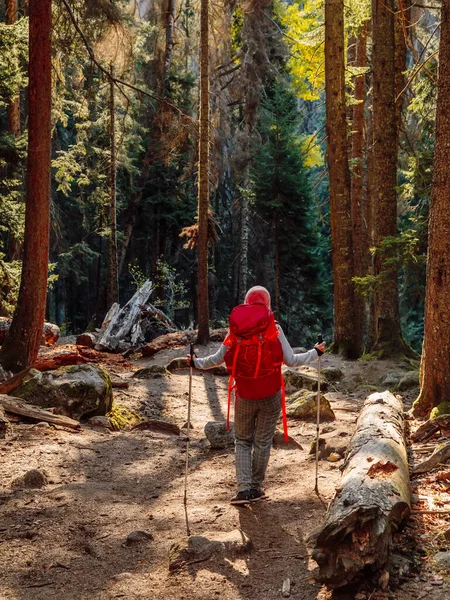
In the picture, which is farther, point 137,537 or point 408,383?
point 408,383

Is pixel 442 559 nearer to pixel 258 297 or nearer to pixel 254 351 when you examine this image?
pixel 254 351

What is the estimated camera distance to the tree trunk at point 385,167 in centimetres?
1226

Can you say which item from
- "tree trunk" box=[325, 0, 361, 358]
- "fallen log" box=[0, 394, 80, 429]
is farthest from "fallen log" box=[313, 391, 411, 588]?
"tree trunk" box=[325, 0, 361, 358]

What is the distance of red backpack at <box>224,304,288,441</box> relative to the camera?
4898 mm

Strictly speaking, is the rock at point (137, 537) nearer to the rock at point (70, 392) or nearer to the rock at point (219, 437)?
the rock at point (219, 437)

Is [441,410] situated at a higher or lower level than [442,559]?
higher

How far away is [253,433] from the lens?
5.34 m

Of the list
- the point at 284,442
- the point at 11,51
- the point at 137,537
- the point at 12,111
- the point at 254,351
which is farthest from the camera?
the point at 12,111

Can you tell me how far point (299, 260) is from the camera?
26594mm

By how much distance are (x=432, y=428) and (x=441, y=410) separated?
395 mm

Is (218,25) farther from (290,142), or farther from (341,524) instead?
(341,524)

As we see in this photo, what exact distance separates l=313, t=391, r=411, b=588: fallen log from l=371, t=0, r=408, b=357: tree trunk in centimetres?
776

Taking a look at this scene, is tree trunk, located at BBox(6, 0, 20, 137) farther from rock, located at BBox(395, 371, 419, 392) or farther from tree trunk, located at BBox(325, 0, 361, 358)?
rock, located at BBox(395, 371, 419, 392)

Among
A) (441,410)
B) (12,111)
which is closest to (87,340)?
(12,111)
